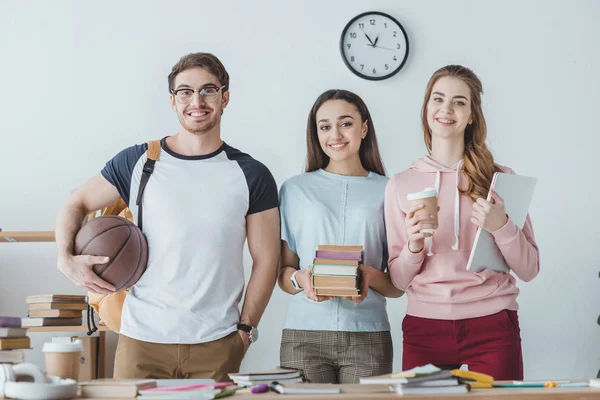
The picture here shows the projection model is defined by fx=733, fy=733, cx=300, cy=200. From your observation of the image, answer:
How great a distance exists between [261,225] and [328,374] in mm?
538

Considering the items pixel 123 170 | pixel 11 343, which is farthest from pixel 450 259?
pixel 11 343

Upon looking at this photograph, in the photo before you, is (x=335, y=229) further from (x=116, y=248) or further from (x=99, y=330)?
(x=99, y=330)

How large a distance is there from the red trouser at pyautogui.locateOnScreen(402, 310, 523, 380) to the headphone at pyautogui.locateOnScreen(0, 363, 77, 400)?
1.13 m

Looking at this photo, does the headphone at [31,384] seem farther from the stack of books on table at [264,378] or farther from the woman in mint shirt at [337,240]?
the woman in mint shirt at [337,240]

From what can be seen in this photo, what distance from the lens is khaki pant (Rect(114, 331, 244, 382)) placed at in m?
2.22

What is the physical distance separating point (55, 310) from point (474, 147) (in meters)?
2.19

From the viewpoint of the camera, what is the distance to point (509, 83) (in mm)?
4180

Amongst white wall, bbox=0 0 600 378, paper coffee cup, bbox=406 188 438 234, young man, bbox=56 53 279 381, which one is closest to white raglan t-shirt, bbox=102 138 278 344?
young man, bbox=56 53 279 381

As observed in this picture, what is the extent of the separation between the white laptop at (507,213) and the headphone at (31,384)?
1.23 metres

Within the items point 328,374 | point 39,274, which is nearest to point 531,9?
point 328,374

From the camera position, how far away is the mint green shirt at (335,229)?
96.0 inches

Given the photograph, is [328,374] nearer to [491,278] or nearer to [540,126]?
[491,278]

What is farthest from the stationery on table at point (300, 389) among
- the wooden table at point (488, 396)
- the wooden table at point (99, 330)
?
the wooden table at point (99, 330)

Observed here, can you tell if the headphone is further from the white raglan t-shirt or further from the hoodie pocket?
the hoodie pocket
